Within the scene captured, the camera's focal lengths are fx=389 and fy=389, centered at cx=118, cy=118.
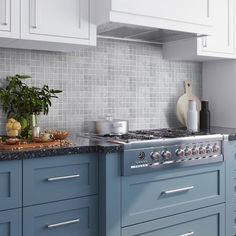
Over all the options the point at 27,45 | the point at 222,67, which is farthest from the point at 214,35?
the point at 27,45

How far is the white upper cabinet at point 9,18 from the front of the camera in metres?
2.18

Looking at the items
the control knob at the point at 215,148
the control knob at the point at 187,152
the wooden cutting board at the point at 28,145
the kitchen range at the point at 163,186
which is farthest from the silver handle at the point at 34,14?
the control knob at the point at 215,148

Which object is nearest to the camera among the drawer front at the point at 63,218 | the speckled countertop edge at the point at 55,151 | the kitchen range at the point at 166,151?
the speckled countertop edge at the point at 55,151

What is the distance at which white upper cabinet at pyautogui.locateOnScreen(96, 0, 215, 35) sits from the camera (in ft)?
8.04

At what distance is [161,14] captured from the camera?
8.73 ft

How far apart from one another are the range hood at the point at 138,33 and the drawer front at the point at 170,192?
101 cm

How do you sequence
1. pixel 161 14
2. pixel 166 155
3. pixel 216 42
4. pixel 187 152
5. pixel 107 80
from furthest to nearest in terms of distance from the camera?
1. pixel 216 42
2. pixel 107 80
3. pixel 161 14
4. pixel 187 152
5. pixel 166 155

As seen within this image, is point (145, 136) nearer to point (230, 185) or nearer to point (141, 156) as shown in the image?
point (141, 156)

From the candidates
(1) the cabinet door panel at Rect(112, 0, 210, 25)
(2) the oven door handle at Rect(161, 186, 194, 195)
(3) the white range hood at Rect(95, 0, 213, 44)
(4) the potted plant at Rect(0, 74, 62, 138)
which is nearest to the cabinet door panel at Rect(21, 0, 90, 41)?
(3) the white range hood at Rect(95, 0, 213, 44)

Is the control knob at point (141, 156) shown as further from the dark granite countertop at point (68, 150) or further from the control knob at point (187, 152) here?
the control knob at point (187, 152)

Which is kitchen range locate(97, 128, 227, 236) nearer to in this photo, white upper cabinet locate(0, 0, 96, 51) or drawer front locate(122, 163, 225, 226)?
drawer front locate(122, 163, 225, 226)

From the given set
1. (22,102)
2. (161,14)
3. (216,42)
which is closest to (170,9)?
(161,14)

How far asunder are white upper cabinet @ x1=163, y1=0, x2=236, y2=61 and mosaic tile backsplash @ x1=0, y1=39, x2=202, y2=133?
23 cm

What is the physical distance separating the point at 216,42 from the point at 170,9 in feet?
2.10
